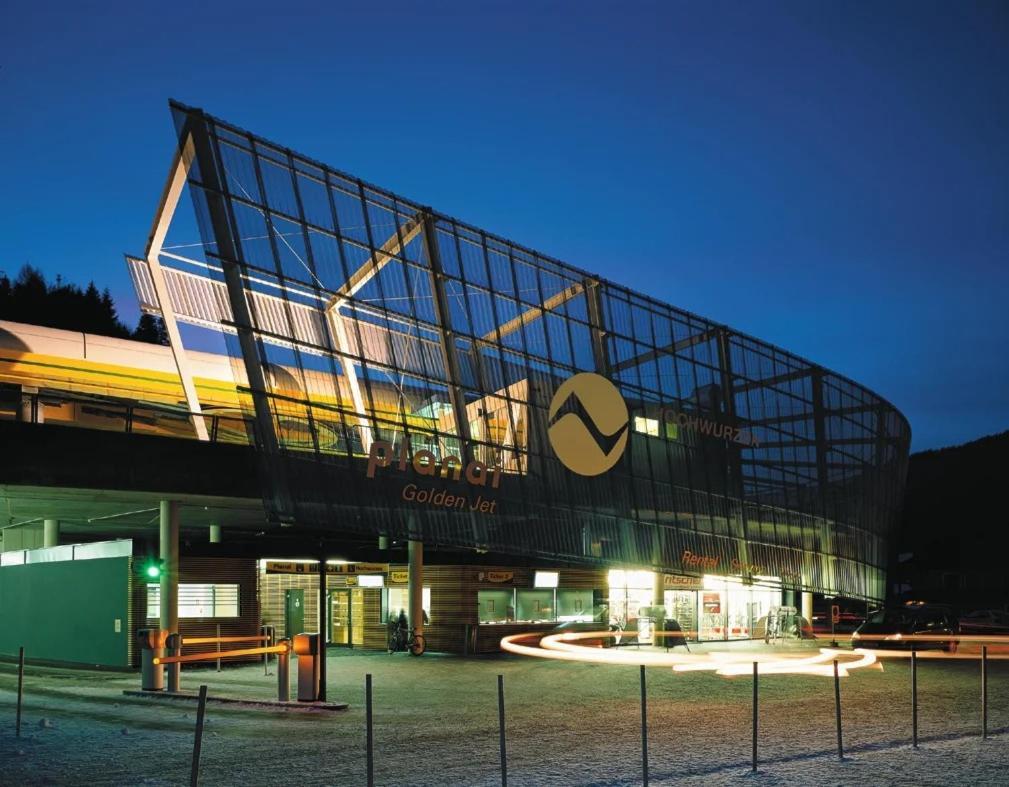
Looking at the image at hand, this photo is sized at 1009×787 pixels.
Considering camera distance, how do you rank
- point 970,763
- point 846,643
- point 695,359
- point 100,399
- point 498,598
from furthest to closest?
point 846,643
point 498,598
point 695,359
point 100,399
point 970,763

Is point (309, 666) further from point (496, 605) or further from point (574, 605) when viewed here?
point (574, 605)

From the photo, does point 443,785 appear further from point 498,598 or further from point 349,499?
point 498,598

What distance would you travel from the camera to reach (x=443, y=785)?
1248 centimetres

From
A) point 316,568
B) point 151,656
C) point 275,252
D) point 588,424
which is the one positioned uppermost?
point 275,252

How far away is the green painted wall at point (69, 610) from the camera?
31.5m

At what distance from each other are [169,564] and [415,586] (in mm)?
10837

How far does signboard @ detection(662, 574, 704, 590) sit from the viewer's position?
45.2 m

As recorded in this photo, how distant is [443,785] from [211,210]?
15546 millimetres

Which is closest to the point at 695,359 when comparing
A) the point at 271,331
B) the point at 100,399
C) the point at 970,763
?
the point at 271,331

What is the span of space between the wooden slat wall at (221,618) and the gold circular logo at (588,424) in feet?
33.4

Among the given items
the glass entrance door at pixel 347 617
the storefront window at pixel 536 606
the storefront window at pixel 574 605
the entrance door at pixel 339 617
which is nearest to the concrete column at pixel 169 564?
the glass entrance door at pixel 347 617

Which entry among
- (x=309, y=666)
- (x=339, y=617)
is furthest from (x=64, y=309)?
(x=309, y=666)

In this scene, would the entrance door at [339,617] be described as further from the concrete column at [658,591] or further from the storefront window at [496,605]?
the concrete column at [658,591]

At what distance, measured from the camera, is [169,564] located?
2748 centimetres
